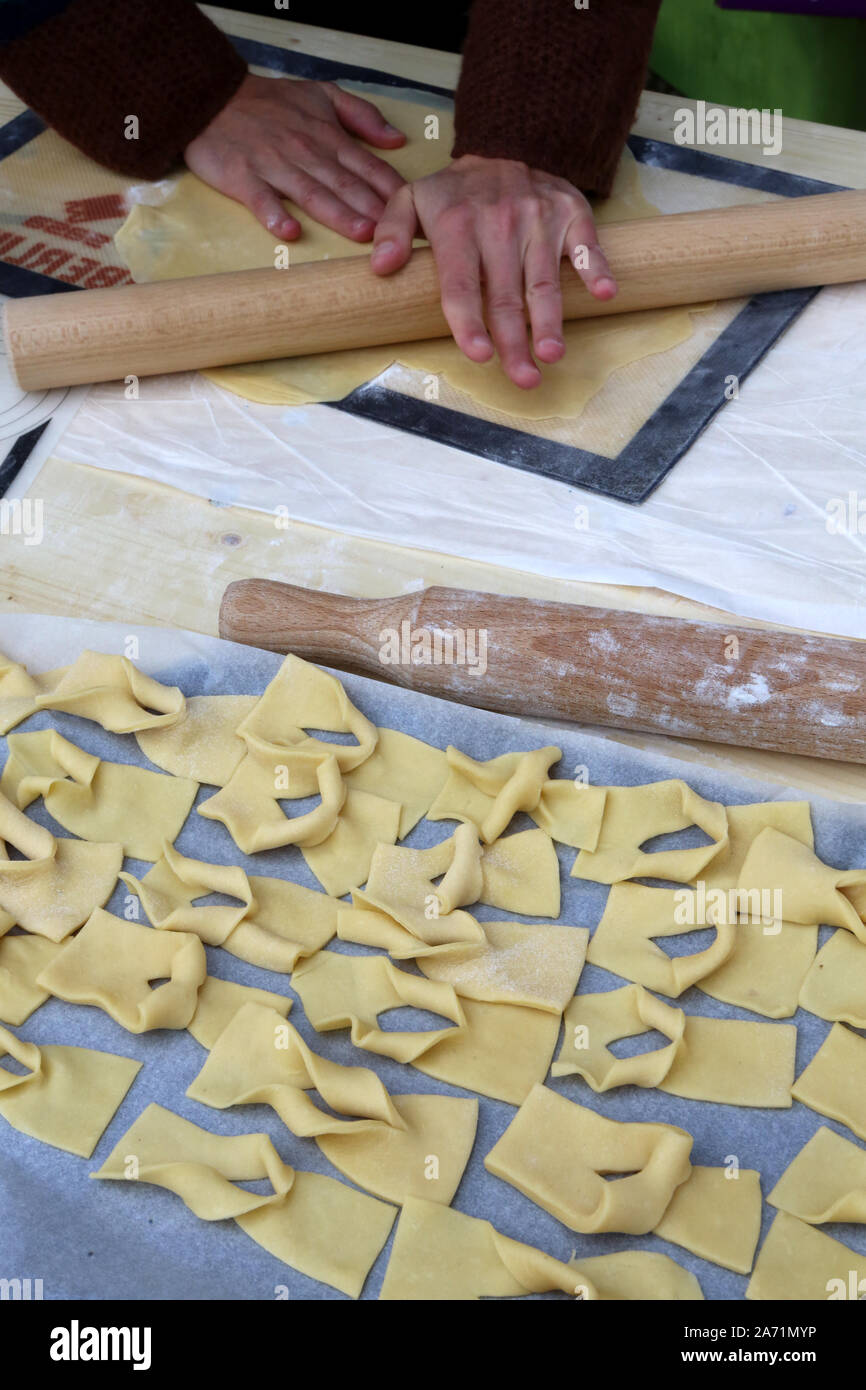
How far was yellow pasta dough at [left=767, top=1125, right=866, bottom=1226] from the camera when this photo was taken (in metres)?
0.93

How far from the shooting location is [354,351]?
5.65 feet

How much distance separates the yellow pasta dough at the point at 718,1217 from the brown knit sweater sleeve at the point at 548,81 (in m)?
1.41

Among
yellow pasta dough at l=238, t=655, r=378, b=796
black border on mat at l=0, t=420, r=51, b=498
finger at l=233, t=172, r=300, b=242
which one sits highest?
finger at l=233, t=172, r=300, b=242

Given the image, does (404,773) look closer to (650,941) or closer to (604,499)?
(650,941)

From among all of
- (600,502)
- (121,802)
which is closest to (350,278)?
(600,502)

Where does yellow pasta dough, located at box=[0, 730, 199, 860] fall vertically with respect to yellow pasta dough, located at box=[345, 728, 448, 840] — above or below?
below

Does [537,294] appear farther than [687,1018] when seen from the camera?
Yes

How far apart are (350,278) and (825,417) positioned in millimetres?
665

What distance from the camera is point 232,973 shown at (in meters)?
1.12

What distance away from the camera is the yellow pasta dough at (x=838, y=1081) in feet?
3.25

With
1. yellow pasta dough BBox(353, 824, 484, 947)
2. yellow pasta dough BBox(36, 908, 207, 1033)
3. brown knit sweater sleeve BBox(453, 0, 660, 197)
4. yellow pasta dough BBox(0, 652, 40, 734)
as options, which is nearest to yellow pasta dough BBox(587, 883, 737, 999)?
yellow pasta dough BBox(353, 824, 484, 947)

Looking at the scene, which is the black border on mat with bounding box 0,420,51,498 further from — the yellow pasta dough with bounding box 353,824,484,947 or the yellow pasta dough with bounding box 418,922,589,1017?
the yellow pasta dough with bounding box 418,922,589,1017

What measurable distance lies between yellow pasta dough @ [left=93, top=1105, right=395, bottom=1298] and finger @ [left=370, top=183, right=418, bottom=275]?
1139 millimetres

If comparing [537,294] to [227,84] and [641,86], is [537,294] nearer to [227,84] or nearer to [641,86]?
[641,86]
